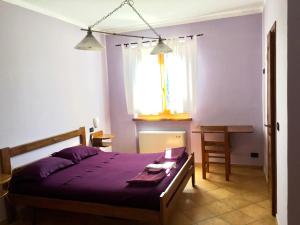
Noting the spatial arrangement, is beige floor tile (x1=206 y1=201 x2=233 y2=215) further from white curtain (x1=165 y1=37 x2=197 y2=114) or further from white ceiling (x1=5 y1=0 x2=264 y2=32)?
white ceiling (x1=5 y1=0 x2=264 y2=32)

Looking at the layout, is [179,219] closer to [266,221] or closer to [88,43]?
[266,221]

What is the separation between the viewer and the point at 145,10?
382cm

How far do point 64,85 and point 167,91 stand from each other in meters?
1.74

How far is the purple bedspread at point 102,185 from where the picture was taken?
94.3 inches

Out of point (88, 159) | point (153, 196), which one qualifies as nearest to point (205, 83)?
point (88, 159)

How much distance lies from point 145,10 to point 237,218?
2.97 m

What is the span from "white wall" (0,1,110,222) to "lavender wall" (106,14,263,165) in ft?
5.37

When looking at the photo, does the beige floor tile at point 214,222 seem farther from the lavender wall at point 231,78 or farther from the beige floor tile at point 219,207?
the lavender wall at point 231,78

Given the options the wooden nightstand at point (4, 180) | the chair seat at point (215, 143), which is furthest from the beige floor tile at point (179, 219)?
the wooden nightstand at point (4, 180)

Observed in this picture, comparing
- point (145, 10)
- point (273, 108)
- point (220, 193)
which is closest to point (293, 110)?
point (273, 108)

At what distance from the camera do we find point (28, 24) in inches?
130

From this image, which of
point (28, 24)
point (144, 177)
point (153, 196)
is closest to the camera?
point (153, 196)

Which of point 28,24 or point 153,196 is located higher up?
point 28,24

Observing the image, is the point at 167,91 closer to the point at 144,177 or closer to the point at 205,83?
the point at 205,83
